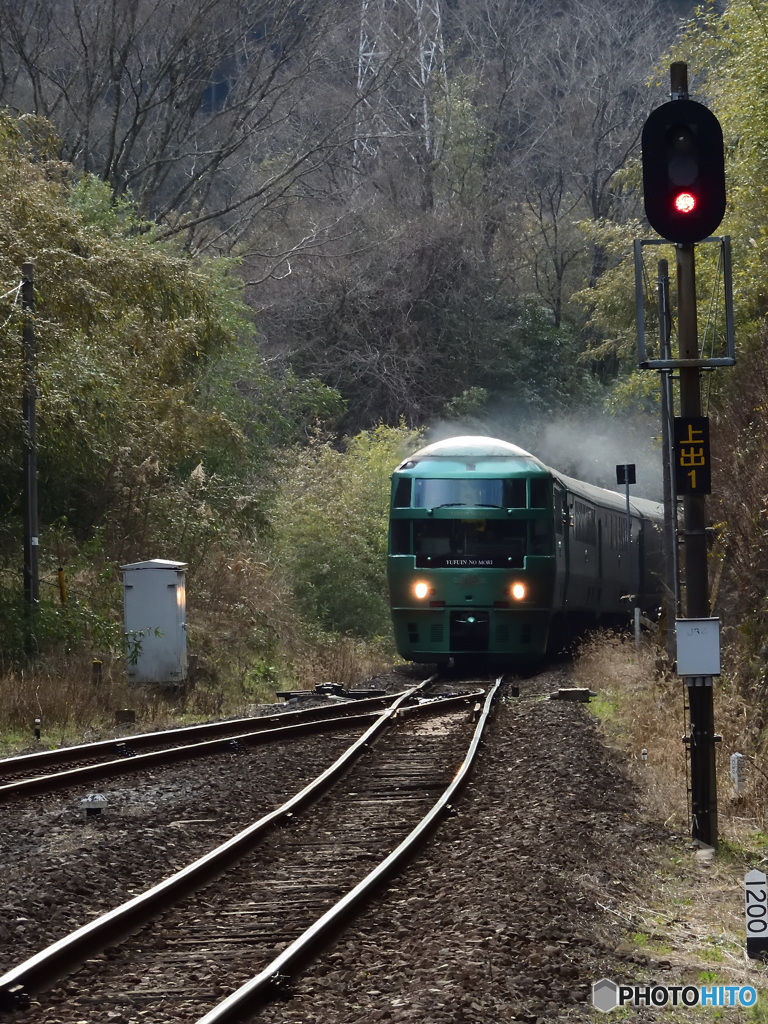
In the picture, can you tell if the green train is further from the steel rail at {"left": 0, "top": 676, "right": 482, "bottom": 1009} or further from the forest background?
the steel rail at {"left": 0, "top": 676, "right": 482, "bottom": 1009}

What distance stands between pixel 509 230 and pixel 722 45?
29211 mm

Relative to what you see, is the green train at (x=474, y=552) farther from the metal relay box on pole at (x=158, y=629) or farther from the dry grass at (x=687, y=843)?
the metal relay box on pole at (x=158, y=629)

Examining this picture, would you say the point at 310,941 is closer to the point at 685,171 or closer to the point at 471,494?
the point at 685,171

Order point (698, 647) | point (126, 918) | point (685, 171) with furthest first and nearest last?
point (698, 647) → point (685, 171) → point (126, 918)

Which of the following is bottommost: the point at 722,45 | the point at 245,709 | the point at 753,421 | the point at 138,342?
the point at 245,709

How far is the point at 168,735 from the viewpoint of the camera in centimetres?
1523

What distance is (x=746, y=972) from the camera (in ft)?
20.1

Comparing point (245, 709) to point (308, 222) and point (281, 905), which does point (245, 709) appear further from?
point (308, 222)

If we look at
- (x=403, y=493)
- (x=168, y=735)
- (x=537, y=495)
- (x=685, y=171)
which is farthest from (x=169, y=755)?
(x=537, y=495)

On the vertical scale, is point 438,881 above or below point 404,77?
below

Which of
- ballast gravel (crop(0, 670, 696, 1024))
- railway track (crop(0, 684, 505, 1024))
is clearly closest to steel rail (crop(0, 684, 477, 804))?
ballast gravel (crop(0, 670, 696, 1024))

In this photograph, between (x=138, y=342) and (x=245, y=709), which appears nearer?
A: (x=245, y=709)

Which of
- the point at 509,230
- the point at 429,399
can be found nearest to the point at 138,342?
the point at 429,399

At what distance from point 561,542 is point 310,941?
16525mm
